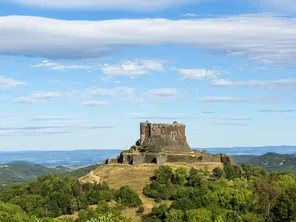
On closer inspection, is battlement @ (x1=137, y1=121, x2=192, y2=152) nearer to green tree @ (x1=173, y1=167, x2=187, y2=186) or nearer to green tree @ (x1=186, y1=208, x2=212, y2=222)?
green tree @ (x1=173, y1=167, x2=187, y2=186)

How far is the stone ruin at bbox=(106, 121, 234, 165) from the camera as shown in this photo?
92812 mm

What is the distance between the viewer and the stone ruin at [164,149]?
305 feet

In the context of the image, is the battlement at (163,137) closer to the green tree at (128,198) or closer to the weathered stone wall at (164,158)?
the weathered stone wall at (164,158)

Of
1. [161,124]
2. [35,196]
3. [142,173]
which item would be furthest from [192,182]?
[35,196]

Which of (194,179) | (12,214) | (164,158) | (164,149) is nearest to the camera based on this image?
(12,214)

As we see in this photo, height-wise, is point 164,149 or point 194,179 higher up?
point 164,149

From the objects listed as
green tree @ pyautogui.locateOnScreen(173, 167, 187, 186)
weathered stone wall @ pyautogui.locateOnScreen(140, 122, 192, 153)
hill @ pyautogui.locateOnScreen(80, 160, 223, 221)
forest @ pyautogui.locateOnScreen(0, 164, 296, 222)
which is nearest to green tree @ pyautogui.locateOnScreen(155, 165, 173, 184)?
forest @ pyautogui.locateOnScreen(0, 164, 296, 222)

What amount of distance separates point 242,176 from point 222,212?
72.0 ft

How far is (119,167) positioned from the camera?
91.4 m

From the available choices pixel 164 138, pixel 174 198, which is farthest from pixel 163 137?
pixel 174 198

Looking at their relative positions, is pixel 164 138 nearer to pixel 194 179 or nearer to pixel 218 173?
pixel 218 173

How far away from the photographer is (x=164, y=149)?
96125mm

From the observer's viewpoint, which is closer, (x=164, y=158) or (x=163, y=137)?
(x=164, y=158)

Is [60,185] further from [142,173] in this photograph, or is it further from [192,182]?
[192,182]
